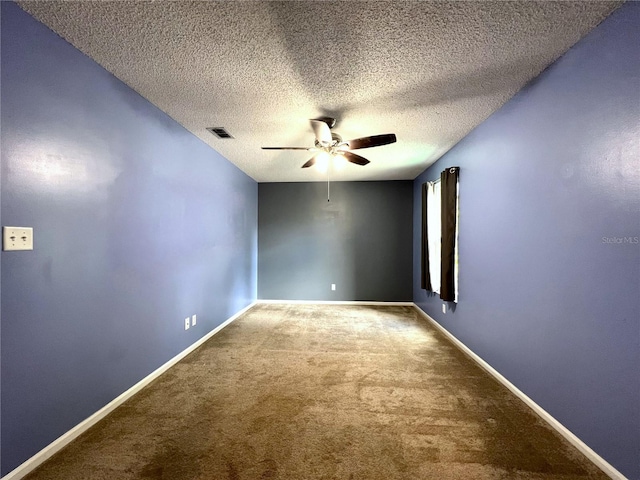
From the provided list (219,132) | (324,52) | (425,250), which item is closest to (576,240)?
(324,52)

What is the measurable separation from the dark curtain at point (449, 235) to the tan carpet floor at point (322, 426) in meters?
0.76

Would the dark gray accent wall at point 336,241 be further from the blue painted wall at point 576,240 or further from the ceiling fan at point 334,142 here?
the blue painted wall at point 576,240

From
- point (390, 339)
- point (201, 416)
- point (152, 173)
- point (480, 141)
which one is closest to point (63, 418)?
point (201, 416)

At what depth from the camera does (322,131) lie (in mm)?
2533

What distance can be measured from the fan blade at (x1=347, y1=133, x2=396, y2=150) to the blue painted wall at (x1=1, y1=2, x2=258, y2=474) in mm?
1841

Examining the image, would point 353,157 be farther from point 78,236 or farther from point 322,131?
point 78,236

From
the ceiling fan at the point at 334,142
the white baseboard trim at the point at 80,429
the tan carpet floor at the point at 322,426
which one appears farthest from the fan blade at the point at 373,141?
the white baseboard trim at the point at 80,429

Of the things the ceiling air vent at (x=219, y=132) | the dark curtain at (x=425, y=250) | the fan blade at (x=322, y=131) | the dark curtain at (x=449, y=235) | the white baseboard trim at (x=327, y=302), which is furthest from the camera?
the white baseboard trim at (x=327, y=302)

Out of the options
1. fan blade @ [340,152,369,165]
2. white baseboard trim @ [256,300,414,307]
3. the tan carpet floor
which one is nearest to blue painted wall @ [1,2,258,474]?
the tan carpet floor

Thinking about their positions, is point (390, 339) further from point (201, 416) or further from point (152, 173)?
point (152, 173)

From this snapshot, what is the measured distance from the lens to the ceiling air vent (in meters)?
2.98

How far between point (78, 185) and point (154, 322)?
133cm

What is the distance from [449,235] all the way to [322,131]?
6.63 ft

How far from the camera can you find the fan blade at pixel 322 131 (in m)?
2.45
